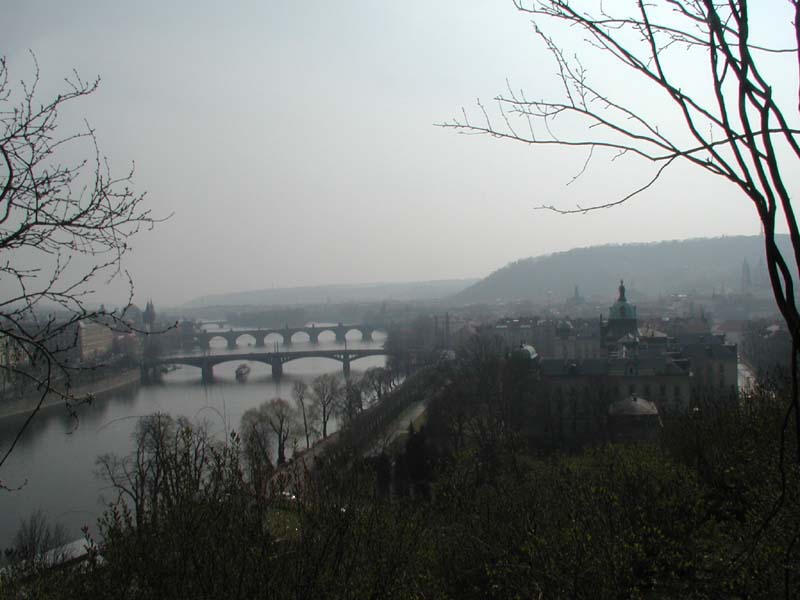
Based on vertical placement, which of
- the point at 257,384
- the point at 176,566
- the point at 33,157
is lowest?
the point at 257,384

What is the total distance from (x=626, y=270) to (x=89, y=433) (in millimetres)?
65447

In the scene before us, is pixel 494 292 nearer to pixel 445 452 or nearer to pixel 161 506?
pixel 445 452

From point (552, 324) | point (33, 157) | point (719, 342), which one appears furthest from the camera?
point (552, 324)

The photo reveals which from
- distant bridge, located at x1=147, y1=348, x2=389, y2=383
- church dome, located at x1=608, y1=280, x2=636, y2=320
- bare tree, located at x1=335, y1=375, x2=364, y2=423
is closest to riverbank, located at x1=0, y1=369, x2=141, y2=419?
distant bridge, located at x1=147, y1=348, x2=389, y2=383

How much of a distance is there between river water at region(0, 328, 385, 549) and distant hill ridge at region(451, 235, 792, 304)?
45.4 meters

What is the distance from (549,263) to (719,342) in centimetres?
6457

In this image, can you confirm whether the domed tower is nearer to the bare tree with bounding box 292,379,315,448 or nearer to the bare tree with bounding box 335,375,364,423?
the bare tree with bounding box 335,375,364,423

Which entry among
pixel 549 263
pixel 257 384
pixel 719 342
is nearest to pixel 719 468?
pixel 719 342

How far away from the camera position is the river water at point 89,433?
8.11m

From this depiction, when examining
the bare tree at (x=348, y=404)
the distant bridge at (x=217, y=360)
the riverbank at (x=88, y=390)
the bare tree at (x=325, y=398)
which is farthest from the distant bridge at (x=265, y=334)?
the bare tree at (x=348, y=404)

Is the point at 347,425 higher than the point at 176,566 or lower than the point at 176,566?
lower

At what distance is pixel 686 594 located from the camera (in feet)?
9.43

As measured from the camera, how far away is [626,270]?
71.9m

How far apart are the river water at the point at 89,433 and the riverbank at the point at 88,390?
0.32 metres
